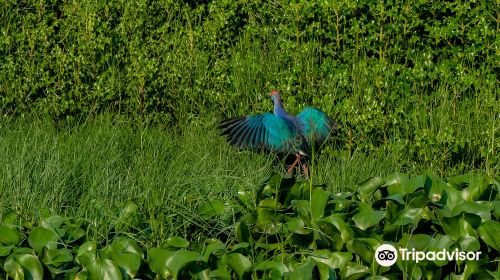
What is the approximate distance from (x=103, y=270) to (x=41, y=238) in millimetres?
428

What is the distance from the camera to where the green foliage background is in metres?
7.10

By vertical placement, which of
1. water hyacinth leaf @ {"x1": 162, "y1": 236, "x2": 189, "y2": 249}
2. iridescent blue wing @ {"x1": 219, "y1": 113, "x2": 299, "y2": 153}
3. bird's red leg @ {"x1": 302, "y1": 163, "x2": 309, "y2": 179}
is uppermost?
water hyacinth leaf @ {"x1": 162, "y1": 236, "x2": 189, "y2": 249}

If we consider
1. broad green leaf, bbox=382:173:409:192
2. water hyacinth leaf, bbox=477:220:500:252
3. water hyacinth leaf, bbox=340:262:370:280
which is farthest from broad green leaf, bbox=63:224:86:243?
water hyacinth leaf, bbox=477:220:500:252

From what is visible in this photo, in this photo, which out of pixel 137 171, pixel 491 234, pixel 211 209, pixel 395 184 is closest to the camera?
pixel 491 234

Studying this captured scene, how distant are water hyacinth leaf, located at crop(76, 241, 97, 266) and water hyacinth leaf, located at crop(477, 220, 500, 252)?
1.66m

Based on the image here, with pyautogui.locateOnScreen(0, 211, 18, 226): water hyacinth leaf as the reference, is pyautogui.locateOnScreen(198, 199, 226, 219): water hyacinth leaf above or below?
below

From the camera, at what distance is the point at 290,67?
756 cm

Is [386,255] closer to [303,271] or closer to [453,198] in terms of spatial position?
[303,271]

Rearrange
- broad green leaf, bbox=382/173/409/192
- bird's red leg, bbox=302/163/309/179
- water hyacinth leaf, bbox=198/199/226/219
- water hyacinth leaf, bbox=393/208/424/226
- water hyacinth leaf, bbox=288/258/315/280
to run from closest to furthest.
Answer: water hyacinth leaf, bbox=288/258/315/280
water hyacinth leaf, bbox=393/208/424/226
water hyacinth leaf, bbox=198/199/226/219
broad green leaf, bbox=382/173/409/192
bird's red leg, bbox=302/163/309/179

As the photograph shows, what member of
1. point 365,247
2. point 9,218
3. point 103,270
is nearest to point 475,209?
point 365,247

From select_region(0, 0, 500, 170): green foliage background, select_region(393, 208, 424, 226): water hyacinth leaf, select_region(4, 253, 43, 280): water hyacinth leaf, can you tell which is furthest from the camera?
select_region(0, 0, 500, 170): green foliage background

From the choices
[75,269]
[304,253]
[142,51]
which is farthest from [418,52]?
[75,269]

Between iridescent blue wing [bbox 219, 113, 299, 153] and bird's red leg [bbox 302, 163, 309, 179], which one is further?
iridescent blue wing [bbox 219, 113, 299, 153]

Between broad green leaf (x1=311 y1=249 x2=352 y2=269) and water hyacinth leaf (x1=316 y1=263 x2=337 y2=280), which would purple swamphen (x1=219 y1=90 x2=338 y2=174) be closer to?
broad green leaf (x1=311 y1=249 x2=352 y2=269)
